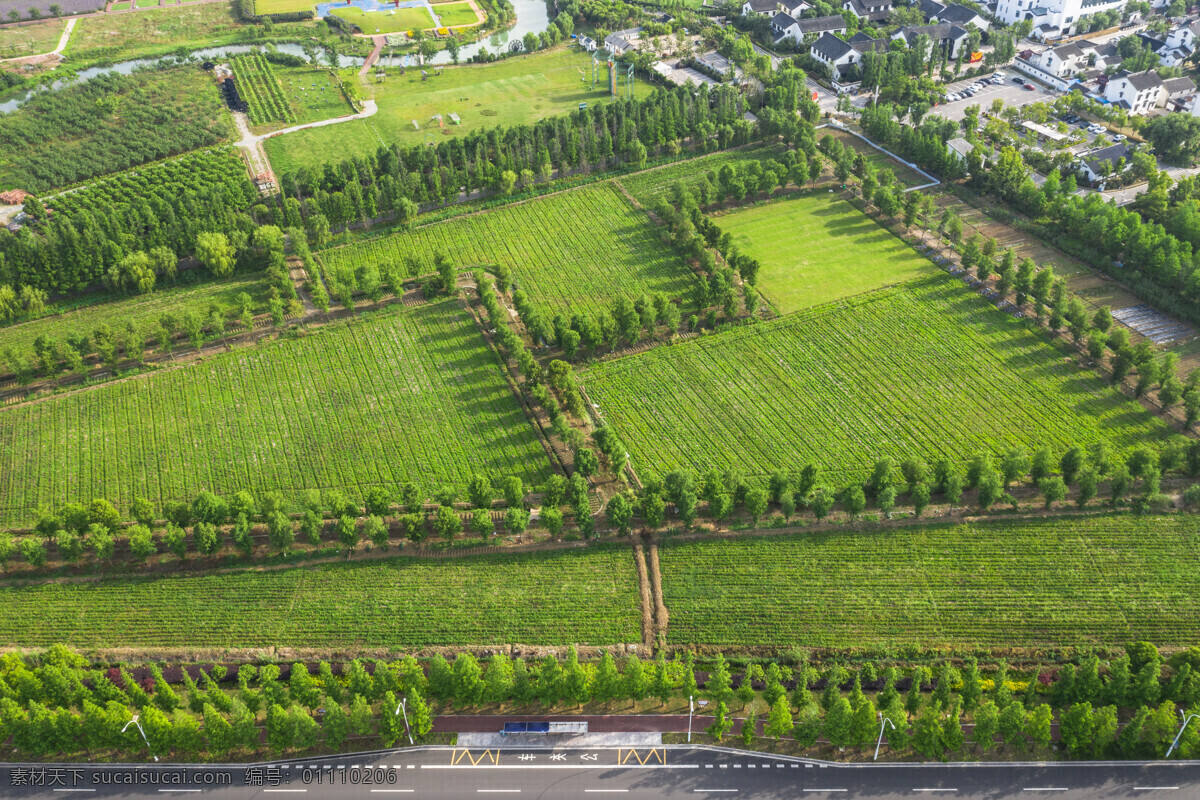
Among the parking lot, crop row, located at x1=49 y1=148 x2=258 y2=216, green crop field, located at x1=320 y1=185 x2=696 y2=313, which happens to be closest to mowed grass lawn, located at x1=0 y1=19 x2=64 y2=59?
crop row, located at x1=49 y1=148 x2=258 y2=216

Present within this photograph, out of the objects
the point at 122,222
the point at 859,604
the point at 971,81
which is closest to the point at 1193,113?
the point at 971,81

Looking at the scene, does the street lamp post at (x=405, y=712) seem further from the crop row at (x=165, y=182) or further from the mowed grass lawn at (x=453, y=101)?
the mowed grass lawn at (x=453, y=101)

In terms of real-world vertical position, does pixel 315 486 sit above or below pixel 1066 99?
below

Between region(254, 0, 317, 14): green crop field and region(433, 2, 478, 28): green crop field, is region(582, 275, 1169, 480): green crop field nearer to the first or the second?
region(433, 2, 478, 28): green crop field

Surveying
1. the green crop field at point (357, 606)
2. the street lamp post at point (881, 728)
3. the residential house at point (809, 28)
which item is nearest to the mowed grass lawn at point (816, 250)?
the green crop field at point (357, 606)

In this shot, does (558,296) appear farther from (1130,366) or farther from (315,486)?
(1130,366)

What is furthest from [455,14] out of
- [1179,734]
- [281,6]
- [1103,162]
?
[1179,734]
